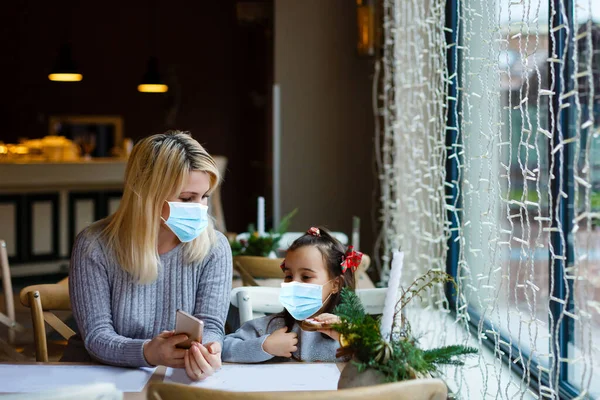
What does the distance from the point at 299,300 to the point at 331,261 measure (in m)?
0.24

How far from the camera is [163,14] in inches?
385

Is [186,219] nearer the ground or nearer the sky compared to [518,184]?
nearer the ground

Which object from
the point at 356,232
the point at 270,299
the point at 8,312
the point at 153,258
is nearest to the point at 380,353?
the point at 153,258

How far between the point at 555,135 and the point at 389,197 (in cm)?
296

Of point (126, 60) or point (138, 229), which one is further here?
point (126, 60)

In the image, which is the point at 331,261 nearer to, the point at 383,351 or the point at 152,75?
the point at 383,351

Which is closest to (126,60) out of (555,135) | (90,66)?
(90,66)

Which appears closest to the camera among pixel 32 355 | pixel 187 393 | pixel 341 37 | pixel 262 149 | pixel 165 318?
pixel 187 393

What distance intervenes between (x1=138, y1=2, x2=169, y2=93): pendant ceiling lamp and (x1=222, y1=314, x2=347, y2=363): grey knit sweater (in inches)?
256

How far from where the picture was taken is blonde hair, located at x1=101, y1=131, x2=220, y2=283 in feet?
6.72

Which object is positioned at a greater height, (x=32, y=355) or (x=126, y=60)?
(x=126, y=60)

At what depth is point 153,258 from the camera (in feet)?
6.77

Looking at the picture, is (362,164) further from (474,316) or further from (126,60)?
(126,60)

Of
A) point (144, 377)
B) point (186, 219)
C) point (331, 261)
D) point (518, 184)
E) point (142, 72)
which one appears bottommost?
point (144, 377)
